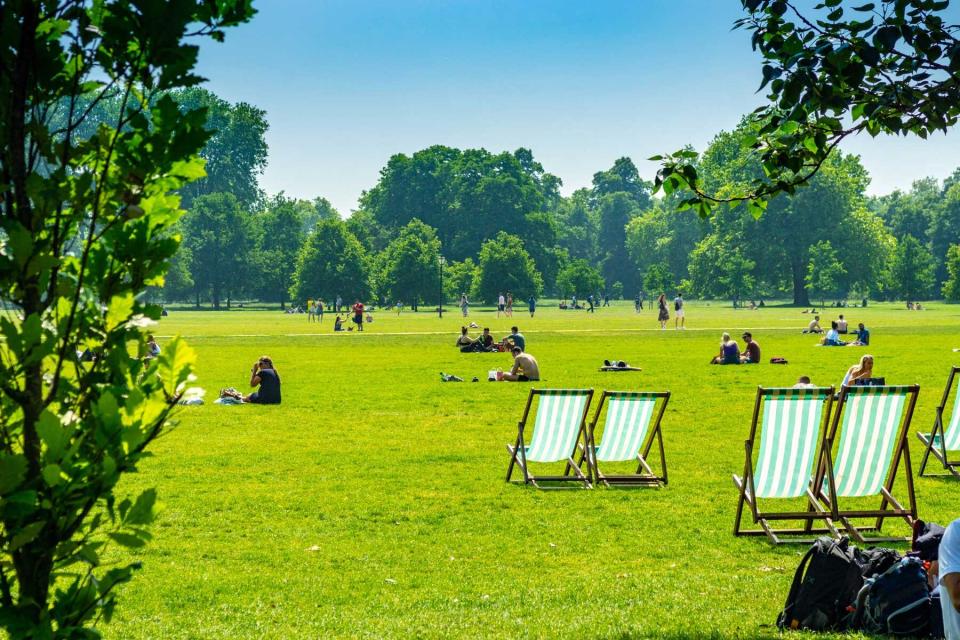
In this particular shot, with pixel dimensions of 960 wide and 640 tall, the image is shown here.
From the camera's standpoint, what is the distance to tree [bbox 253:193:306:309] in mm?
114688

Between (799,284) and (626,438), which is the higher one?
(799,284)

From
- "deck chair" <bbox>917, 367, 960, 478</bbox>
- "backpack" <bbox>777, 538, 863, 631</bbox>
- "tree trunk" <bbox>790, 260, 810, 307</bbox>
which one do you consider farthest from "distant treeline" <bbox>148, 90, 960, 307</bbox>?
"backpack" <bbox>777, 538, 863, 631</bbox>

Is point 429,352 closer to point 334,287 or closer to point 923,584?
point 923,584

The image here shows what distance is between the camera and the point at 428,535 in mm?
9781

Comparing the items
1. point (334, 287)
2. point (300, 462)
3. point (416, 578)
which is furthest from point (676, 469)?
point (334, 287)

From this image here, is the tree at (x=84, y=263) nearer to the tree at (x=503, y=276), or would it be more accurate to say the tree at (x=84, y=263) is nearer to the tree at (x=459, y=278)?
the tree at (x=503, y=276)

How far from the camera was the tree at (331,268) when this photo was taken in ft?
320

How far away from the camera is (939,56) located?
7004mm

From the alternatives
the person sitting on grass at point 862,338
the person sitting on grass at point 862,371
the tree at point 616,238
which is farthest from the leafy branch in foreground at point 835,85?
the tree at point 616,238

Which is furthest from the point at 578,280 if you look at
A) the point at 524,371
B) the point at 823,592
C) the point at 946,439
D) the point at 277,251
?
the point at 823,592

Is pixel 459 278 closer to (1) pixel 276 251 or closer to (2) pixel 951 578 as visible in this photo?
(1) pixel 276 251

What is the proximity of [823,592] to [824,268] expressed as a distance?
100249 millimetres

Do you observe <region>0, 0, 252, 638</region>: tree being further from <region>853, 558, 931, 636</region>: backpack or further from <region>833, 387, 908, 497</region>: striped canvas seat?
<region>833, 387, 908, 497</region>: striped canvas seat

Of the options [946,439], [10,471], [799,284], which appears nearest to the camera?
[10,471]
